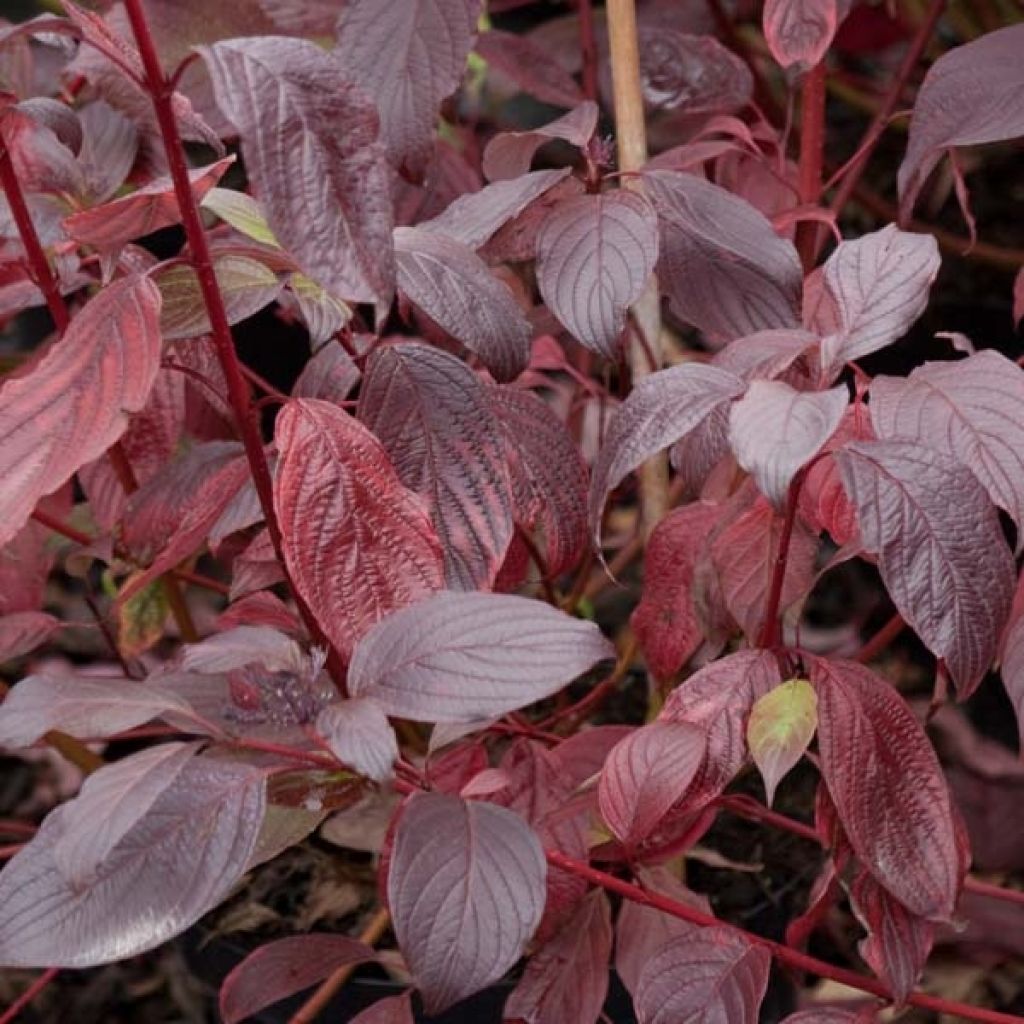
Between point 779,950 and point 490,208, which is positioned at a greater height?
point 490,208

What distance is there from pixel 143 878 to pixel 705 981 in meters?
0.30

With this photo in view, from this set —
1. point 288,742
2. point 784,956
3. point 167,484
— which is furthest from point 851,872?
point 167,484

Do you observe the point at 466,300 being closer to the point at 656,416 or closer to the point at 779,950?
the point at 656,416

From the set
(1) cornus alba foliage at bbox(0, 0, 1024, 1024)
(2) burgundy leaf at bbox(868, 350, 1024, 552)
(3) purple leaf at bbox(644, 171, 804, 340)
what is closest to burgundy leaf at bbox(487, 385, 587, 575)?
(1) cornus alba foliage at bbox(0, 0, 1024, 1024)

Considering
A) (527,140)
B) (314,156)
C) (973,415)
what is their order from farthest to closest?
(527,140) → (973,415) → (314,156)

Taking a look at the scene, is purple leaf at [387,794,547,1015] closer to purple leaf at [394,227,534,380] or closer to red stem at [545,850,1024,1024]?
red stem at [545,850,1024,1024]

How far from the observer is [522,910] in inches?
28.7

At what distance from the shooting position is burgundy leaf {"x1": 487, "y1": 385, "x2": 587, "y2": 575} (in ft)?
3.06

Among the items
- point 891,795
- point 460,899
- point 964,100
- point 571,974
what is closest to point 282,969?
point 571,974

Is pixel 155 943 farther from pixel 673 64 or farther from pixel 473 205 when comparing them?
pixel 673 64

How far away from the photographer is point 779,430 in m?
0.68

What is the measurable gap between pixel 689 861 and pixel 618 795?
2.04 ft

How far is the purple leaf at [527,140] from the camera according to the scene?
940 mm

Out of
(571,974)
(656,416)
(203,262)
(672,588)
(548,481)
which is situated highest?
(203,262)
